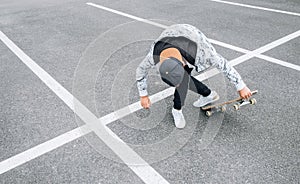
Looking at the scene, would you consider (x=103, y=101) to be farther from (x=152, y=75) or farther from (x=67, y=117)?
(x=152, y=75)

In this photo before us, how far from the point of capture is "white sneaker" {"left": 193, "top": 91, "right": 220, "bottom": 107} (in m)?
3.17

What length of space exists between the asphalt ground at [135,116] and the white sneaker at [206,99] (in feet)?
0.36

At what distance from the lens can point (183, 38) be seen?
2.59m

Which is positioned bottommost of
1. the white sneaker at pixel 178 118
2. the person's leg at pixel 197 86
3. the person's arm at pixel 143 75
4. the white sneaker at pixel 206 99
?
the white sneaker at pixel 178 118

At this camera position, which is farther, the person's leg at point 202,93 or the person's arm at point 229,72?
the person's leg at point 202,93

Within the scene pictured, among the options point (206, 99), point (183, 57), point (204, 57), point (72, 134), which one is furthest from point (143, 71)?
point (72, 134)

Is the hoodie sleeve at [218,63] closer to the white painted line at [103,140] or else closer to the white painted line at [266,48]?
the white painted line at [103,140]

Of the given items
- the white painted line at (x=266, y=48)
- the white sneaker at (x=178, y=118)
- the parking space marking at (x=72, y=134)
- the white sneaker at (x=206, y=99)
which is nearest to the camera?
the parking space marking at (x=72, y=134)

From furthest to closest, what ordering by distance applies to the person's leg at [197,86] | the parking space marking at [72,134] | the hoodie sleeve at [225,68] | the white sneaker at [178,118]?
the person's leg at [197,86]
the white sneaker at [178,118]
the parking space marking at [72,134]
the hoodie sleeve at [225,68]

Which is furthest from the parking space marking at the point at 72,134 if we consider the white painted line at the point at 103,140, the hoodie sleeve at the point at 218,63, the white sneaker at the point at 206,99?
the hoodie sleeve at the point at 218,63

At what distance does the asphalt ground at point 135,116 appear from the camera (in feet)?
8.12

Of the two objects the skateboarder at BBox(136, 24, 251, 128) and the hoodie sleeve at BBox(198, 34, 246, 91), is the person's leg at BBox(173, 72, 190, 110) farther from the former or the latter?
the hoodie sleeve at BBox(198, 34, 246, 91)

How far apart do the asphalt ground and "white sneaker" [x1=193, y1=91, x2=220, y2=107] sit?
0.11 meters

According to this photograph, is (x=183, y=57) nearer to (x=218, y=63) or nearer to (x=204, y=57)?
(x=204, y=57)
